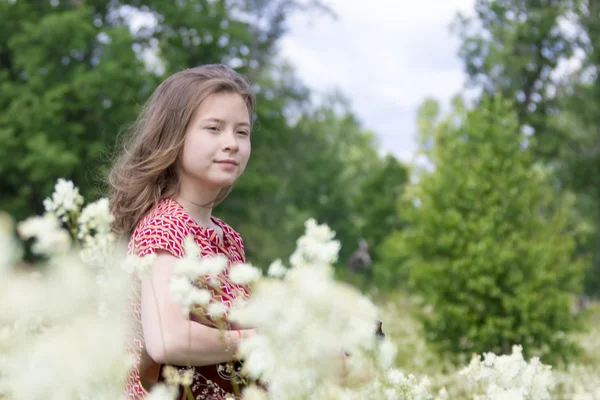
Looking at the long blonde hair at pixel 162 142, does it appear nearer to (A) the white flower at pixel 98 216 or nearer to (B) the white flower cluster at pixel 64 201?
(B) the white flower cluster at pixel 64 201

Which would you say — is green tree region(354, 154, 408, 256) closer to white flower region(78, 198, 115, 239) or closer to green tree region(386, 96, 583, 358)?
green tree region(386, 96, 583, 358)

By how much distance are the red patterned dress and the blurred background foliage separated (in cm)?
725

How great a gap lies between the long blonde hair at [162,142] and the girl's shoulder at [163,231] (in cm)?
13

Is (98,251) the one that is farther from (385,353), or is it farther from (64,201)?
(385,353)

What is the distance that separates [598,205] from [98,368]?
22470 mm

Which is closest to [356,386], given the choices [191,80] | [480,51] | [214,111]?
[214,111]

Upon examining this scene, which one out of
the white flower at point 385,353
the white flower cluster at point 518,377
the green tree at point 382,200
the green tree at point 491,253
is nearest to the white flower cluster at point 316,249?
the white flower at point 385,353

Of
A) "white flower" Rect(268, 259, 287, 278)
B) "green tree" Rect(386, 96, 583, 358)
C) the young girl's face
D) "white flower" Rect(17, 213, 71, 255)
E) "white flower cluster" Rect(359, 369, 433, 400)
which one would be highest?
"green tree" Rect(386, 96, 583, 358)

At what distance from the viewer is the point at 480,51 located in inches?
902

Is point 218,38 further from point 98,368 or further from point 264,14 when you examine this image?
point 98,368

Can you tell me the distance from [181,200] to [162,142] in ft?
0.77

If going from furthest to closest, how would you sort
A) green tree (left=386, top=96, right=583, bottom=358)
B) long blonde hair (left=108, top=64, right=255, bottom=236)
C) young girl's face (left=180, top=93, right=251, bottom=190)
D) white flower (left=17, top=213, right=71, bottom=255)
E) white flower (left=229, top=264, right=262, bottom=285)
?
green tree (left=386, top=96, right=583, bottom=358) < long blonde hair (left=108, top=64, right=255, bottom=236) < young girl's face (left=180, top=93, right=251, bottom=190) < white flower (left=17, top=213, right=71, bottom=255) < white flower (left=229, top=264, right=262, bottom=285)

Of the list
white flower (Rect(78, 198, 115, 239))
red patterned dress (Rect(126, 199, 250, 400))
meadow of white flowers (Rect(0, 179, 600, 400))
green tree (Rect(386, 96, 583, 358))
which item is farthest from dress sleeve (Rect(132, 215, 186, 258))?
green tree (Rect(386, 96, 583, 358))

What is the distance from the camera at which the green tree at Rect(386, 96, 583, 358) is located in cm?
891
